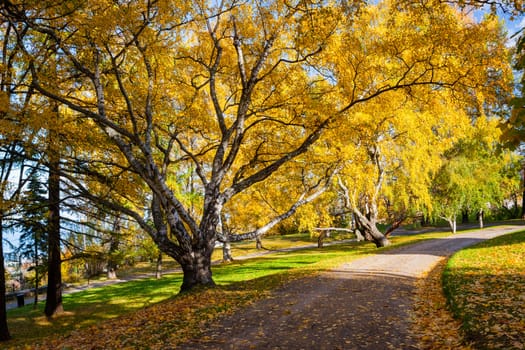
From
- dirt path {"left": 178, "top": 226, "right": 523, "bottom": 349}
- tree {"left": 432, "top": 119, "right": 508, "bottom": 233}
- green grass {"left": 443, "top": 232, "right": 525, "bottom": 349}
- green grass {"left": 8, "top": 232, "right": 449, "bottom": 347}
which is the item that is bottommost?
green grass {"left": 8, "top": 232, "right": 449, "bottom": 347}

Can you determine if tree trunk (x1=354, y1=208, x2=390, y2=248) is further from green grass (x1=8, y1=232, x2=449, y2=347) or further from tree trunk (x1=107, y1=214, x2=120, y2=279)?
tree trunk (x1=107, y1=214, x2=120, y2=279)

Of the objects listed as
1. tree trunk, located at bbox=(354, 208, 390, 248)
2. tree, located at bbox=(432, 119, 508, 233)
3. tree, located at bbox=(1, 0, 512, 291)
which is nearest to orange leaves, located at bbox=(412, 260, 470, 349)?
tree, located at bbox=(1, 0, 512, 291)

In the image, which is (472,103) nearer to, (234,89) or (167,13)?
(234,89)

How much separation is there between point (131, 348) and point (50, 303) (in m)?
10.9

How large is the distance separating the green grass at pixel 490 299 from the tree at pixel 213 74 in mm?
4685

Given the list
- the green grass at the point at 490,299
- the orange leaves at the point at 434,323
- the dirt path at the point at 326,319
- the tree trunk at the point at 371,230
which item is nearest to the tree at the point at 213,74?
the dirt path at the point at 326,319

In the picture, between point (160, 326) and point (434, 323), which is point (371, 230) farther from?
point (160, 326)

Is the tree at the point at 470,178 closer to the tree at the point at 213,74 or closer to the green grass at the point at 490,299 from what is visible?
the green grass at the point at 490,299

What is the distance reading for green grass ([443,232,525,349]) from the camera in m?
4.29

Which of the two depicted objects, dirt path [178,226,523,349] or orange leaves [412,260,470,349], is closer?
orange leaves [412,260,470,349]

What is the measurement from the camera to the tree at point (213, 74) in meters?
9.02

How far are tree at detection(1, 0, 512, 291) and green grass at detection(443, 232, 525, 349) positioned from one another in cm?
468

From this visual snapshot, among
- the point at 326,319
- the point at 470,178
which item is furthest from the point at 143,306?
the point at 470,178

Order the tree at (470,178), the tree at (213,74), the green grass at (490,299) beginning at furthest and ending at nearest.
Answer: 1. the tree at (470,178)
2. the tree at (213,74)
3. the green grass at (490,299)
